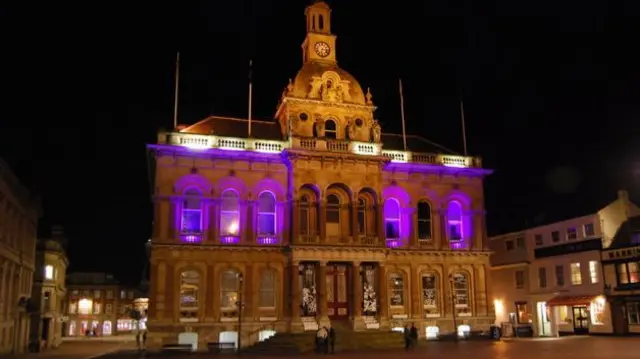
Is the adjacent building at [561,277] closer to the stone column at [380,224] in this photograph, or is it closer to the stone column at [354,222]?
the stone column at [380,224]

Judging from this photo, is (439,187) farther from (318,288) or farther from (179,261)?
(179,261)

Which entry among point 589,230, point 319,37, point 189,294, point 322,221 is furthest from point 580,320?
point 189,294

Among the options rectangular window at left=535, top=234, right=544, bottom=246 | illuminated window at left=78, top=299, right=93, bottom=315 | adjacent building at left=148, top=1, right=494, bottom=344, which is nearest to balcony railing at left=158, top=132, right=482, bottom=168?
adjacent building at left=148, top=1, right=494, bottom=344

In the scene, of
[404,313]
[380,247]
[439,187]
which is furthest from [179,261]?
[439,187]

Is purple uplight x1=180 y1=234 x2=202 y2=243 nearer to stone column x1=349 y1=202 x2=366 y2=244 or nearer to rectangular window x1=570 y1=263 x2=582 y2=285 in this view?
stone column x1=349 y1=202 x2=366 y2=244

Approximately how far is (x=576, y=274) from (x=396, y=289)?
49.1 ft

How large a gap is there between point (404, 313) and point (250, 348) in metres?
11.0

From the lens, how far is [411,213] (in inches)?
1647

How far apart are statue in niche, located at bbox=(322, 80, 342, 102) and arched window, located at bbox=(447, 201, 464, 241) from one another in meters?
10.7

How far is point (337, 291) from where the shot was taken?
128 feet

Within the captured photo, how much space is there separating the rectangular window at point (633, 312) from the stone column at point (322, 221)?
2169 cm

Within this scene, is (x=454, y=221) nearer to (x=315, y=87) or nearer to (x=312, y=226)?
(x=312, y=226)

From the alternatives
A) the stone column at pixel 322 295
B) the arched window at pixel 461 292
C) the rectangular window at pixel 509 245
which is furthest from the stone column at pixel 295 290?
the rectangular window at pixel 509 245

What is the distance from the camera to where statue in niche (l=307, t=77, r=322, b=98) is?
4159 cm
